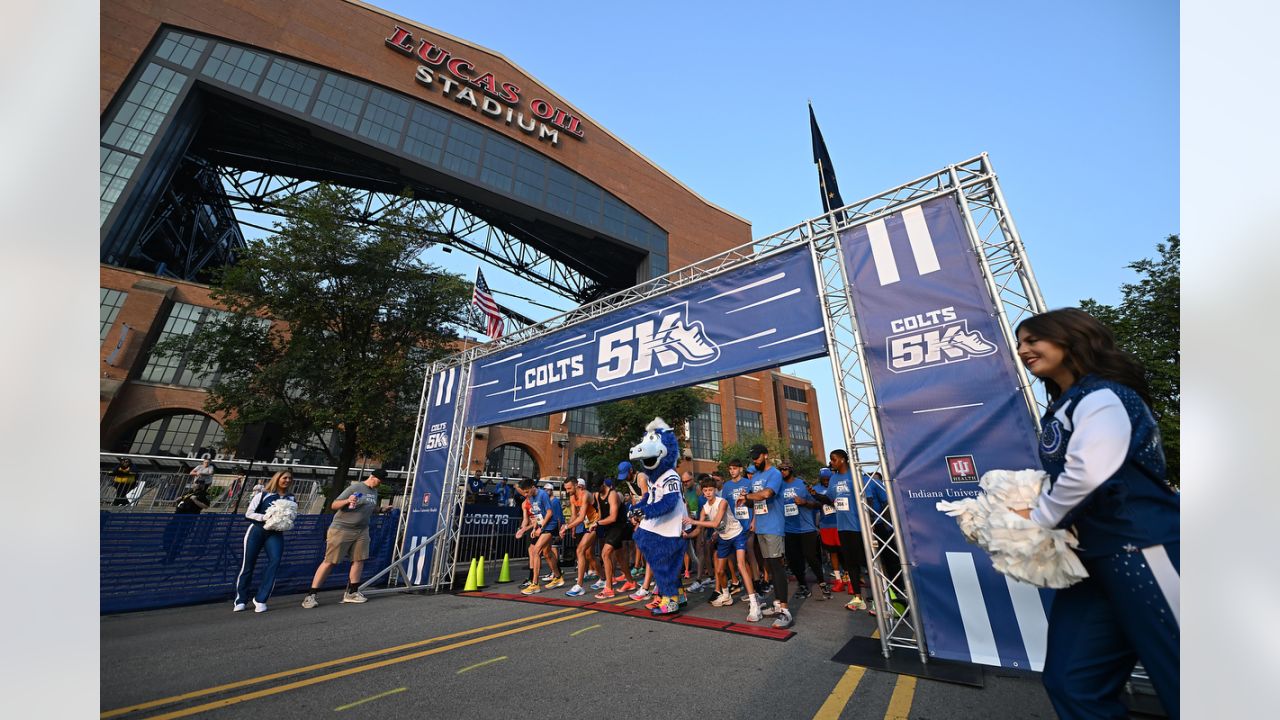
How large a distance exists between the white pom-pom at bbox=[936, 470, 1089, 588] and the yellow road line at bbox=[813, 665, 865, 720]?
1549 millimetres

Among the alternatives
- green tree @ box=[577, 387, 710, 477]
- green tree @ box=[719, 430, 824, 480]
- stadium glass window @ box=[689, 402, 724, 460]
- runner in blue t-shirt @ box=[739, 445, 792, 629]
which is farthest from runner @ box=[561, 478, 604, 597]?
stadium glass window @ box=[689, 402, 724, 460]

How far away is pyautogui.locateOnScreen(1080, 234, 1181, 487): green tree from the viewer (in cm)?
1555

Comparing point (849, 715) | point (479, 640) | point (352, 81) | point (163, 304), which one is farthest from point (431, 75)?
point (849, 715)

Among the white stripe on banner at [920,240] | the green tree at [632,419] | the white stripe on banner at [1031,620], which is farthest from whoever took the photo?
the green tree at [632,419]

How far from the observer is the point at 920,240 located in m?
4.89

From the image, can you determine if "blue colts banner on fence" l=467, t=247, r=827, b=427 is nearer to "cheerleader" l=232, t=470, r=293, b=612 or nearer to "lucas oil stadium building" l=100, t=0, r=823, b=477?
"cheerleader" l=232, t=470, r=293, b=612

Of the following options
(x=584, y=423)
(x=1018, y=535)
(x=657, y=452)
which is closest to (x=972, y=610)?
(x=1018, y=535)

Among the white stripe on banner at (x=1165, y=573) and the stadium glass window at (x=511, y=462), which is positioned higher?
the stadium glass window at (x=511, y=462)

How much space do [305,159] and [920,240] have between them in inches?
1273

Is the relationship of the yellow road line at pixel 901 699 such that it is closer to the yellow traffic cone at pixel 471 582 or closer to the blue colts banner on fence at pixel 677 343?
the blue colts banner on fence at pixel 677 343

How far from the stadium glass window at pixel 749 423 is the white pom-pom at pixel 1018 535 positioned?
39.1 m

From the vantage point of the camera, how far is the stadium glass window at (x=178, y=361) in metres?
24.6

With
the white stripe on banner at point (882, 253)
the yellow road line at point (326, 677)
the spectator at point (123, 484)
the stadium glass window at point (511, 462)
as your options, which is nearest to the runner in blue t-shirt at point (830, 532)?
the white stripe on banner at point (882, 253)
